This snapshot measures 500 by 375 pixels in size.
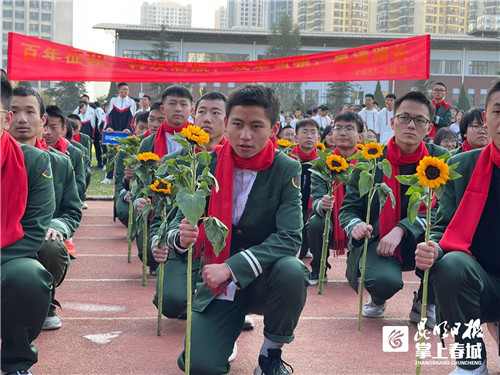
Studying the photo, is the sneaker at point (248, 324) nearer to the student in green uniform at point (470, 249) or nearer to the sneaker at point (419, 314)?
the sneaker at point (419, 314)

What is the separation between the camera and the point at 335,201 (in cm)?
595

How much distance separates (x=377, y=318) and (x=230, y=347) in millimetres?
1764

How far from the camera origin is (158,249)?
13.3 ft

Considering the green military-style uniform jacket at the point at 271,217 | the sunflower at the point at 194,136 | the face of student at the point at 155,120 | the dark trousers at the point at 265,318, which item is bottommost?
the dark trousers at the point at 265,318

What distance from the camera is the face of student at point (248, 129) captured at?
3.53m

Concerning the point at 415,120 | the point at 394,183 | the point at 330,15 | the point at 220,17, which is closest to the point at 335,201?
the point at 394,183

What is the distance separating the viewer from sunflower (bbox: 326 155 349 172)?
16.7 ft

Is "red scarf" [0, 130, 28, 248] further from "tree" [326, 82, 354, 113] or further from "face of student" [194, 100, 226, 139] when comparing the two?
"tree" [326, 82, 354, 113]

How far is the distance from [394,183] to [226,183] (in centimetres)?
178

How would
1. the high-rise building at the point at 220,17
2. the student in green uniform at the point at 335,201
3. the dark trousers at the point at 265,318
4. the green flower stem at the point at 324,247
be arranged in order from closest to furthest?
1. the dark trousers at the point at 265,318
2. the green flower stem at the point at 324,247
3. the student in green uniform at the point at 335,201
4. the high-rise building at the point at 220,17

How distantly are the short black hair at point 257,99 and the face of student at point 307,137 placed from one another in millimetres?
3145

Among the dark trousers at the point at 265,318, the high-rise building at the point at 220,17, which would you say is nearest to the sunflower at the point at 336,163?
the dark trousers at the point at 265,318

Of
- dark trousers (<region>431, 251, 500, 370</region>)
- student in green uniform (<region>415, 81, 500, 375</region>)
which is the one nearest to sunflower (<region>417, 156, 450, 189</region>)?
student in green uniform (<region>415, 81, 500, 375</region>)

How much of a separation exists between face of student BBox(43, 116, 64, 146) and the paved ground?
1.37 m
